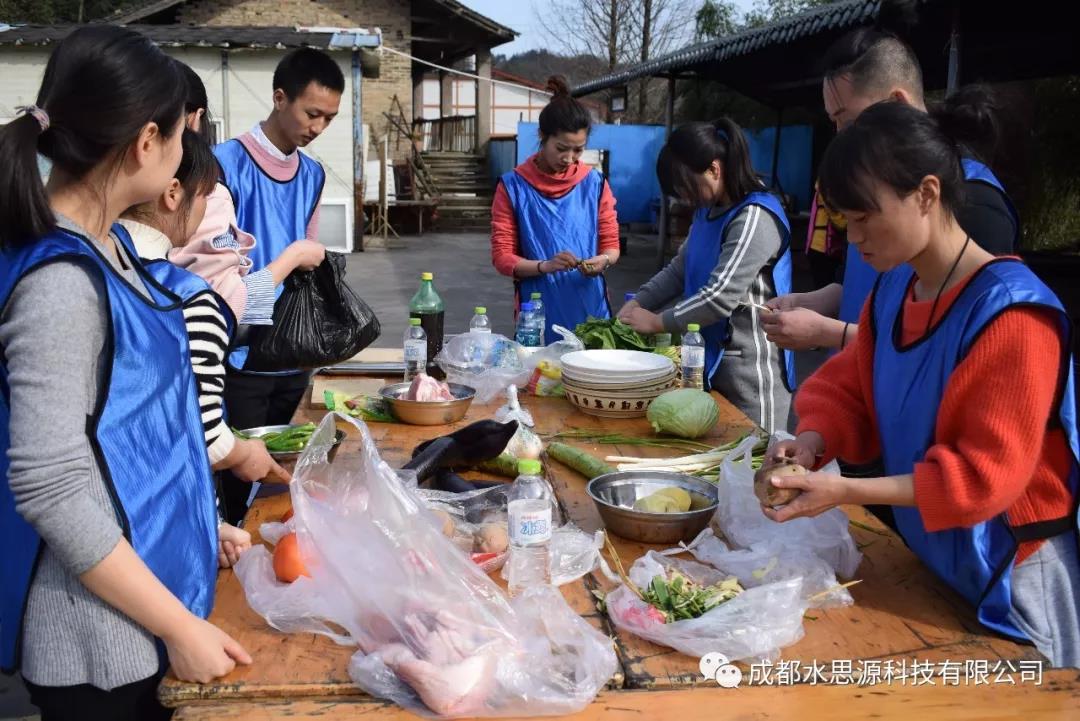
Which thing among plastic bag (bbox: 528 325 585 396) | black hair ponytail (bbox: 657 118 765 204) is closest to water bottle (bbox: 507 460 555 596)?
plastic bag (bbox: 528 325 585 396)

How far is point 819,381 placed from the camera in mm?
2234

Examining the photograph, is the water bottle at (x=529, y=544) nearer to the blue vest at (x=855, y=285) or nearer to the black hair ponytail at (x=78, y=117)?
the black hair ponytail at (x=78, y=117)

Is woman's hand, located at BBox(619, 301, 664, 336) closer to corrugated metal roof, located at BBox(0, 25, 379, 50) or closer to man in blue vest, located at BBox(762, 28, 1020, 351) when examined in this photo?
man in blue vest, located at BBox(762, 28, 1020, 351)

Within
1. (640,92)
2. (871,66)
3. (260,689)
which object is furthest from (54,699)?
(640,92)

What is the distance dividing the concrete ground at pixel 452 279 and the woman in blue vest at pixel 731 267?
4.74 meters

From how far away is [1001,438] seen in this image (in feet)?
5.24

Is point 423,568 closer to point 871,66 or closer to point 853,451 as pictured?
point 853,451

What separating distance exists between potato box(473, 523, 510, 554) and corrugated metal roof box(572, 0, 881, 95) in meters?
6.99

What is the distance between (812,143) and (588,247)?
14066 mm

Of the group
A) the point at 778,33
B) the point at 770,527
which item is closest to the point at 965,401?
the point at 770,527

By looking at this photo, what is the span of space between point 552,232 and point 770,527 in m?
2.84

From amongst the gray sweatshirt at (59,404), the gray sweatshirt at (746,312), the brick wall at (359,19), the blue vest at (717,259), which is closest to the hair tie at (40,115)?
the gray sweatshirt at (59,404)

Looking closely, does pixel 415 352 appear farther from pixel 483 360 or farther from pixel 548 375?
pixel 548 375

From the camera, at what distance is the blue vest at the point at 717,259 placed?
3672 millimetres
